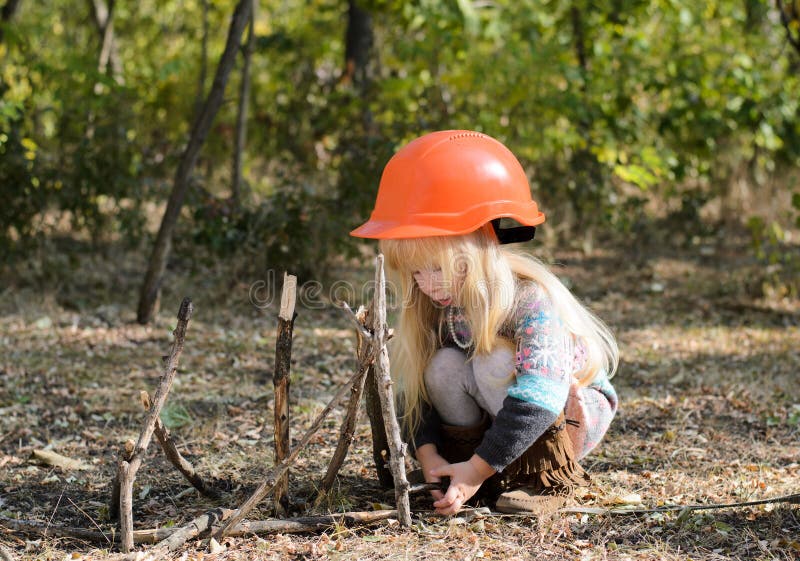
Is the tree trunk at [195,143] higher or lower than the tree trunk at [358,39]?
lower

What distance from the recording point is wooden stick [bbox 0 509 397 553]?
2141mm

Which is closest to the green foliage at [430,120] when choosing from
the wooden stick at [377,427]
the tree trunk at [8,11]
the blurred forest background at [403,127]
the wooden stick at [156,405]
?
the blurred forest background at [403,127]

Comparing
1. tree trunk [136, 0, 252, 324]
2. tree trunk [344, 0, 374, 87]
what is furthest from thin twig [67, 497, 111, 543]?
tree trunk [344, 0, 374, 87]

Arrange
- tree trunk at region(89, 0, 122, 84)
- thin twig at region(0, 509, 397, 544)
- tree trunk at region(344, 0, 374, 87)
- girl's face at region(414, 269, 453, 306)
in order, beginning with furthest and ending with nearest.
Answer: tree trunk at region(344, 0, 374, 87) < tree trunk at region(89, 0, 122, 84) < girl's face at region(414, 269, 453, 306) < thin twig at region(0, 509, 397, 544)

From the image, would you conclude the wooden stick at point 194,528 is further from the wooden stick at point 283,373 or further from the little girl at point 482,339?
the little girl at point 482,339

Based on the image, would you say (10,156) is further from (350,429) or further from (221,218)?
(350,429)

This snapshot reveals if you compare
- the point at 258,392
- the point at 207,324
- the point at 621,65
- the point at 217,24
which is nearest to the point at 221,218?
the point at 207,324

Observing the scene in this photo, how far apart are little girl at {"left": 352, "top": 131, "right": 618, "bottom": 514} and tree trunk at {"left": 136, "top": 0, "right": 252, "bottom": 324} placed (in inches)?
81.4

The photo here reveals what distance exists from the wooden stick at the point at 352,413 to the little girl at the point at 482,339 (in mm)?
223

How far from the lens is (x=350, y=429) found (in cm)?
227

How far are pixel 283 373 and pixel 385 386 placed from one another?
27 centimetres

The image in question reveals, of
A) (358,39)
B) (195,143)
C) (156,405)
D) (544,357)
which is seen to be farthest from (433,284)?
(358,39)

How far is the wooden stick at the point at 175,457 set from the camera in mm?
2090

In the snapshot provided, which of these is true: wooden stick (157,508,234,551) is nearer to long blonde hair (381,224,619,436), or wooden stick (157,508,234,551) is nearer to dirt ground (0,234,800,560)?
dirt ground (0,234,800,560)
